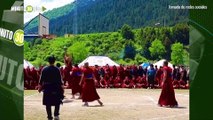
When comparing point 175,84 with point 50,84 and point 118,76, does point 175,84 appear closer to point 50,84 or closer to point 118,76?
point 118,76

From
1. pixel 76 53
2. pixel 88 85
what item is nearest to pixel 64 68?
pixel 88 85

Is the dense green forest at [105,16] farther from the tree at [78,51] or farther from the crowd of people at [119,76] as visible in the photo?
the crowd of people at [119,76]

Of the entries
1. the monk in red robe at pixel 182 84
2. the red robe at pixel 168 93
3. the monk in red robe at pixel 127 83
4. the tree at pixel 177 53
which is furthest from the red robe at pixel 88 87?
the tree at pixel 177 53

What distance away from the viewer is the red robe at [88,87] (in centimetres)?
1708

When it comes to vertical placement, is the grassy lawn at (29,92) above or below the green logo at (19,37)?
below

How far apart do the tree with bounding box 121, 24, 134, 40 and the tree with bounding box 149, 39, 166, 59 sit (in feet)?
1.69

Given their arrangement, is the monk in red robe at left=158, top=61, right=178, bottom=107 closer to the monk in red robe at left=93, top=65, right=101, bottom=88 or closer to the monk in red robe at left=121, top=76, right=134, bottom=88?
the monk in red robe at left=121, top=76, right=134, bottom=88

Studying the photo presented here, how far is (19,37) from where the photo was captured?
1436 centimetres

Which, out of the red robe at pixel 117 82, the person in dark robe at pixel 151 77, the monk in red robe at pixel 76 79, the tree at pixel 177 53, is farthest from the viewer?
the red robe at pixel 117 82

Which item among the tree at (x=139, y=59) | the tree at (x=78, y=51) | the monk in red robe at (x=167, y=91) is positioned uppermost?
the tree at (x=78, y=51)

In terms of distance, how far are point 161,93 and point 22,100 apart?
3.99 meters

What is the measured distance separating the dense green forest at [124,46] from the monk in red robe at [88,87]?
4.94ft

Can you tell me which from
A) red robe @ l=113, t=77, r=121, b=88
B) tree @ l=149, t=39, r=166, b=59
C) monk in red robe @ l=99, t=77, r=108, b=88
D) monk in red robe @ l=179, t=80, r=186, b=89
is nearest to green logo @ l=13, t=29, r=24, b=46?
tree @ l=149, t=39, r=166, b=59

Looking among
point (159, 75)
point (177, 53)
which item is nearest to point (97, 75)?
point (159, 75)
